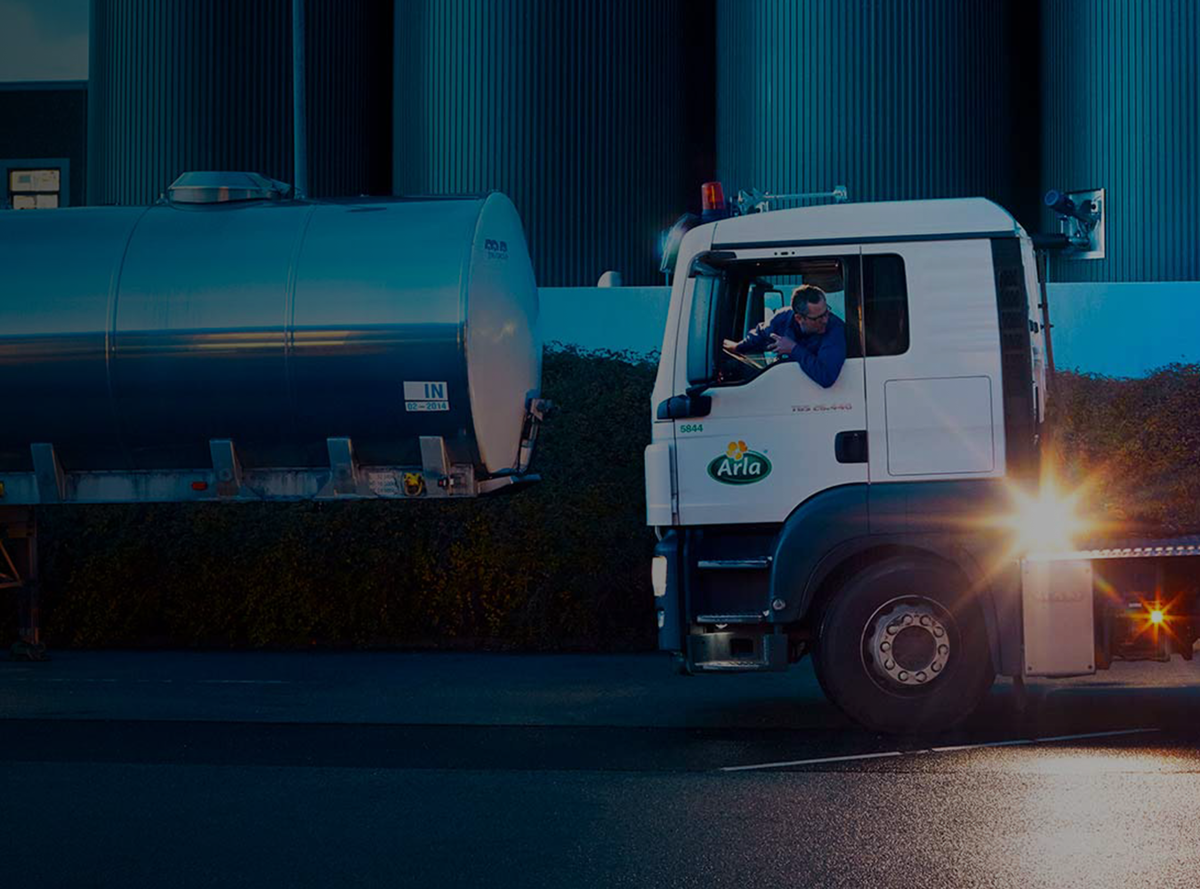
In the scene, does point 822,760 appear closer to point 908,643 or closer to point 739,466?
point 908,643

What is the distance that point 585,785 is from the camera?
27.7ft

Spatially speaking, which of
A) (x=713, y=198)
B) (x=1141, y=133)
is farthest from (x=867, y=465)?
(x=1141, y=133)

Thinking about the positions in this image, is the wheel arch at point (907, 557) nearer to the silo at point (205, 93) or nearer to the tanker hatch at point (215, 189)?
the tanker hatch at point (215, 189)

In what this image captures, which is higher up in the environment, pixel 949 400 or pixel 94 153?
pixel 94 153

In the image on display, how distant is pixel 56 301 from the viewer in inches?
472

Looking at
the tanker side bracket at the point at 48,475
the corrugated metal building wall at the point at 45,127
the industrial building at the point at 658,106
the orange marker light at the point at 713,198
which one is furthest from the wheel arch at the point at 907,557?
the corrugated metal building wall at the point at 45,127

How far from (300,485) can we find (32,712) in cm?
238

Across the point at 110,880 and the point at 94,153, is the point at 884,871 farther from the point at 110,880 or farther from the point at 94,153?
the point at 94,153

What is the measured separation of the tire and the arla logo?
33.6 inches

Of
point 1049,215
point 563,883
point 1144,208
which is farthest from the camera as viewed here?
point 1049,215


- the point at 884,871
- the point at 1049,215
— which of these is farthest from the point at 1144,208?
the point at 884,871

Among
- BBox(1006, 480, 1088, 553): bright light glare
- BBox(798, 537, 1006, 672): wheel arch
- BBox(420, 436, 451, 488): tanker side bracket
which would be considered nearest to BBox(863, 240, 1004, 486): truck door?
BBox(1006, 480, 1088, 553): bright light glare

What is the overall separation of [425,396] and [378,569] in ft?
13.1

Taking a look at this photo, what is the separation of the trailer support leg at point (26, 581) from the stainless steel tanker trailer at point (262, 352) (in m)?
1.82
